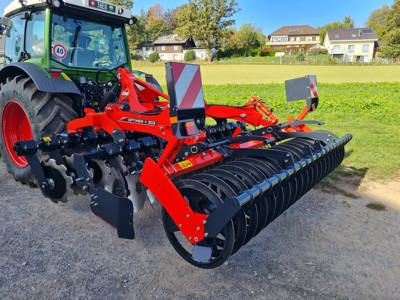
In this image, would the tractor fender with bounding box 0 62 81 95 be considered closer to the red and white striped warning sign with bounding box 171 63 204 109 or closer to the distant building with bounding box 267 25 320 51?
the red and white striped warning sign with bounding box 171 63 204 109

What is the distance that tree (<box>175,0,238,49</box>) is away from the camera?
5941 cm

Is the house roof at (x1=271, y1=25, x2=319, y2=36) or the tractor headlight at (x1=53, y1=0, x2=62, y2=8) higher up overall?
the house roof at (x1=271, y1=25, x2=319, y2=36)

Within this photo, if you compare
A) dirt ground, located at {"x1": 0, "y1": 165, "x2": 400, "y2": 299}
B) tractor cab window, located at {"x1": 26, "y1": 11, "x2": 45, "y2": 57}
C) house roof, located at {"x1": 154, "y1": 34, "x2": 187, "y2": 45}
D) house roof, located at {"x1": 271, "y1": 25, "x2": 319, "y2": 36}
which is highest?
house roof, located at {"x1": 271, "y1": 25, "x2": 319, "y2": 36}

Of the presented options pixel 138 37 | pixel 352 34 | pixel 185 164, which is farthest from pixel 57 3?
pixel 352 34

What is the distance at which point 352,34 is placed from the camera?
71.9 m

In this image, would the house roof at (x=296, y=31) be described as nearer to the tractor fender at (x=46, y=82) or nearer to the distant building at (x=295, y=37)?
the distant building at (x=295, y=37)

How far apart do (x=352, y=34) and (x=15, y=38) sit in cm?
7834

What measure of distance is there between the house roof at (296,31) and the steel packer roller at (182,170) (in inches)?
3801

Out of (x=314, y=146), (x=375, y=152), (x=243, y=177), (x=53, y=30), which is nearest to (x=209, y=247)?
(x=243, y=177)

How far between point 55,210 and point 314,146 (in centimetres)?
281

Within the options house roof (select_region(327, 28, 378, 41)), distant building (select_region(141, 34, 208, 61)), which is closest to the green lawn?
distant building (select_region(141, 34, 208, 61))

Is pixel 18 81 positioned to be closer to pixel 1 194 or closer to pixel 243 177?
pixel 1 194

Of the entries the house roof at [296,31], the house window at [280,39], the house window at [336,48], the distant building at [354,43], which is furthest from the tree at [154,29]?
the house window at [336,48]

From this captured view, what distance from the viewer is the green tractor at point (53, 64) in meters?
3.80
